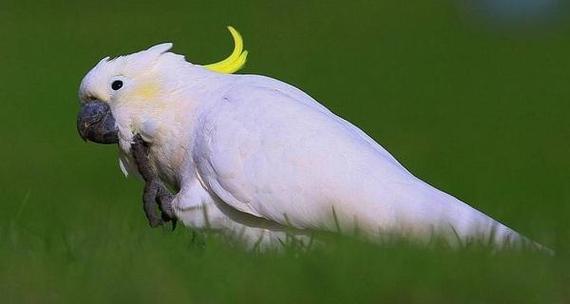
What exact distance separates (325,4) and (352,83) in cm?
586

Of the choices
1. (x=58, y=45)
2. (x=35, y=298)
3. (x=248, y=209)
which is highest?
(x=58, y=45)

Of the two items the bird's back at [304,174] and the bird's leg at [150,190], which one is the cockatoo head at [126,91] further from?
the bird's back at [304,174]

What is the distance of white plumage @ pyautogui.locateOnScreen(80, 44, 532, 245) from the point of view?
5164 millimetres

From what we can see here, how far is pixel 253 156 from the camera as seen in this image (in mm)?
5355

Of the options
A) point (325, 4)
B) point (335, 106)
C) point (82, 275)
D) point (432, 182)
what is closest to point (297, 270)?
point (82, 275)

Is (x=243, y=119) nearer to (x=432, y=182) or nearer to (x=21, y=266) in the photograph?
(x=21, y=266)

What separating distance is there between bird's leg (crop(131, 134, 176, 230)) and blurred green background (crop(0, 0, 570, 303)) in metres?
0.10

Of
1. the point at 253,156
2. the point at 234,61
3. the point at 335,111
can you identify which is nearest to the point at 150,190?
the point at 253,156

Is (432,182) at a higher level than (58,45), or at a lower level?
lower

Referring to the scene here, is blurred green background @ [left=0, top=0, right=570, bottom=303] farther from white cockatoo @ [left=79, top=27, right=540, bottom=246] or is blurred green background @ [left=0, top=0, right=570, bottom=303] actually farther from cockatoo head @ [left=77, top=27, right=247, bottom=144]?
cockatoo head @ [left=77, top=27, right=247, bottom=144]

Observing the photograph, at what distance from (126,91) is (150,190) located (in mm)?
398

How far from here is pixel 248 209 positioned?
5.32 metres

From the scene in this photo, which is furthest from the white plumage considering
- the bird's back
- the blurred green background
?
the blurred green background

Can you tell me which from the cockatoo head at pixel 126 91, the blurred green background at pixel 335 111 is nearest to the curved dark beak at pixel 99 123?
the cockatoo head at pixel 126 91
